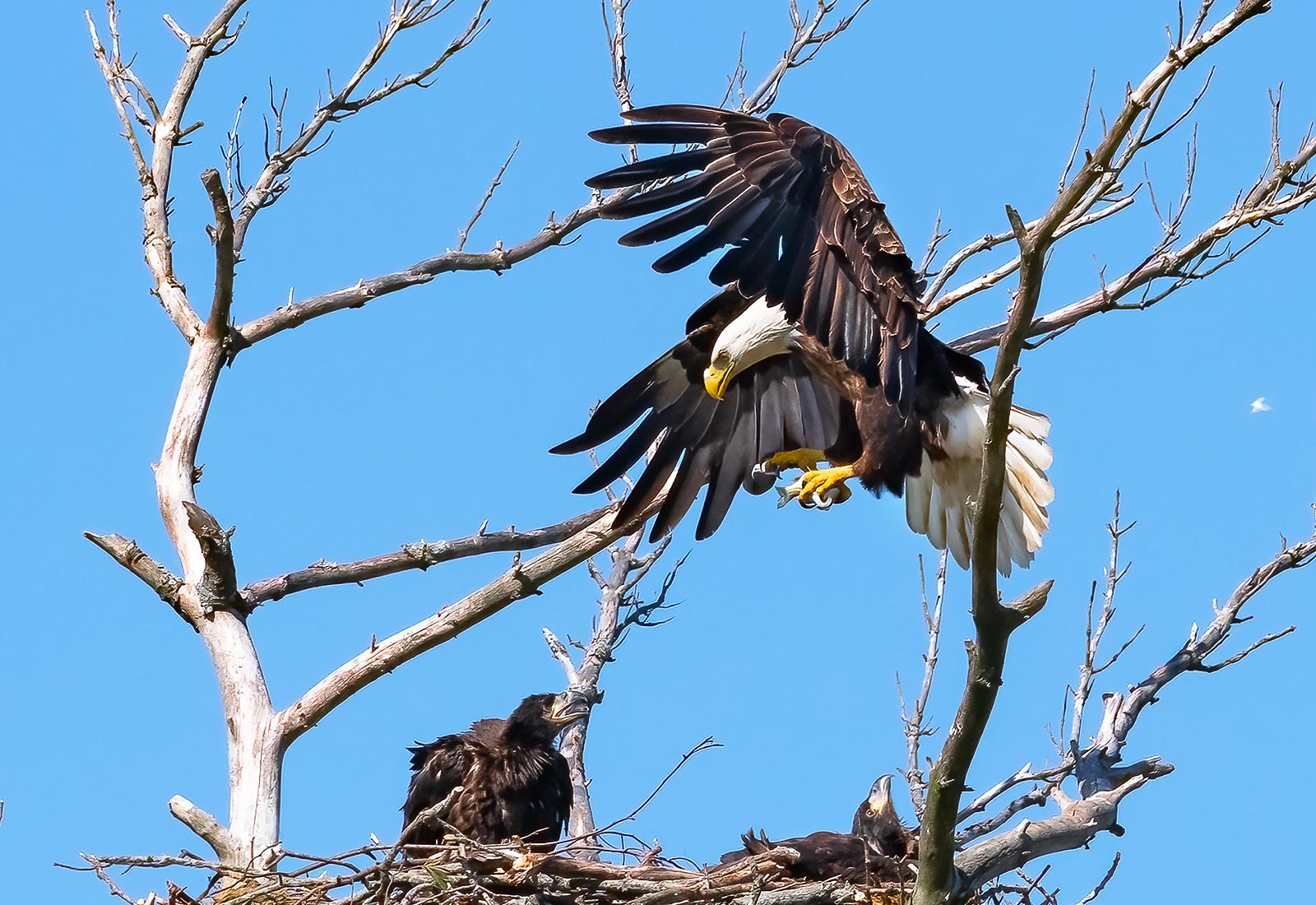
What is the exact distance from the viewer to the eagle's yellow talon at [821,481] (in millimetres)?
6078

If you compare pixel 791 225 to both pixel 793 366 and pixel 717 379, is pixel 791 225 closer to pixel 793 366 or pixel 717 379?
pixel 717 379

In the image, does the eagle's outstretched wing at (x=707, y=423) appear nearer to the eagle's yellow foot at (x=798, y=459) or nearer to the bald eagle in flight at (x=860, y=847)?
the eagle's yellow foot at (x=798, y=459)

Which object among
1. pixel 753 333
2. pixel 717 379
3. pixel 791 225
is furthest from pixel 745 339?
pixel 791 225

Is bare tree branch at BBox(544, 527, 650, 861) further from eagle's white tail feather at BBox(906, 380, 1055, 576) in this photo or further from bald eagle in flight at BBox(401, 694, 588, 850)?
eagle's white tail feather at BBox(906, 380, 1055, 576)

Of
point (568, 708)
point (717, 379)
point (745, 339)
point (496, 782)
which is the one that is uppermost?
point (745, 339)

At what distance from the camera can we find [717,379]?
6.37 m

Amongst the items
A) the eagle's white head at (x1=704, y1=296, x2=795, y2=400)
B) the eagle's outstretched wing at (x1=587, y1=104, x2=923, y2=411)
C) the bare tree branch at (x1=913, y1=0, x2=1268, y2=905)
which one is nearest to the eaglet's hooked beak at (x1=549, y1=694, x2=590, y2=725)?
the eagle's white head at (x1=704, y1=296, x2=795, y2=400)

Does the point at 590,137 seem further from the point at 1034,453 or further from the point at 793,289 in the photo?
the point at 1034,453

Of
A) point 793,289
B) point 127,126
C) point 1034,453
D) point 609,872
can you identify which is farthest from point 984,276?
point 127,126

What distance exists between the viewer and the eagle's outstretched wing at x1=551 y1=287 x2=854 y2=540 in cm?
671

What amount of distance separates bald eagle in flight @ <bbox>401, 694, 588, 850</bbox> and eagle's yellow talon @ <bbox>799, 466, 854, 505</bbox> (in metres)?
1.56

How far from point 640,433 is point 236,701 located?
2015 mm

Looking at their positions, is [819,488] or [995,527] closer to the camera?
[995,527]

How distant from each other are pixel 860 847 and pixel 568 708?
1.96m
